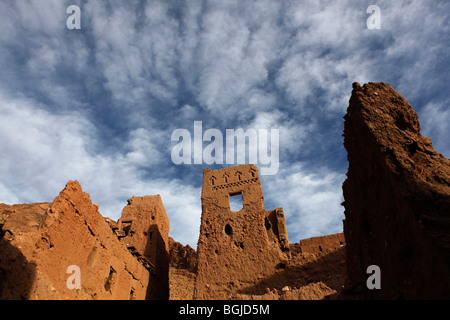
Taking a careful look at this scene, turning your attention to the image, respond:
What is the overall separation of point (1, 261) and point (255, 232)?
10.6 meters

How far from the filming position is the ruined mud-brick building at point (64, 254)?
7070 millimetres

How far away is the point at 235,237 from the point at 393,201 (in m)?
11.8

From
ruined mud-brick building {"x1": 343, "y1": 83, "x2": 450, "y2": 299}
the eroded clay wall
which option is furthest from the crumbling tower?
ruined mud-brick building {"x1": 343, "y1": 83, "x2": 450, "y2": 299}

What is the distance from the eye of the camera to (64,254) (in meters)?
8.73

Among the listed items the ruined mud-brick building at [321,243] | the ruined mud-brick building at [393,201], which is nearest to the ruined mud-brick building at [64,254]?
the ruined mud-brick building at [393,201]

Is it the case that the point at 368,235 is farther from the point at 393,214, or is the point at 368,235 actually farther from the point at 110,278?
the point at 110,278

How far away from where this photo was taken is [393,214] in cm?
385

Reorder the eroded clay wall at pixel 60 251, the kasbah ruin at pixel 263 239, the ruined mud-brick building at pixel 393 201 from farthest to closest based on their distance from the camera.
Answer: the eroded clay wall at pixel 60 251 < the kasbah ruin at pixel 263 239 < the ruined mud-brick building at pixel 393 201

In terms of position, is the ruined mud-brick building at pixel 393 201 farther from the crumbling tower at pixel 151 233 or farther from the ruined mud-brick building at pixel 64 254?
the crumbling tower at pixel 151 233

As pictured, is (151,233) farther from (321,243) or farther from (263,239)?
(321,243)

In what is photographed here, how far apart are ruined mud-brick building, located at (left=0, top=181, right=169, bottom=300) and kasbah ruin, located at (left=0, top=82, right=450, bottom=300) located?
0.03 metres

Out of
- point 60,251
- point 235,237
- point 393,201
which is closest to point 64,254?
point 60,251

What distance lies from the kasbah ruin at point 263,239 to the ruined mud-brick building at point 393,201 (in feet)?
0.05
